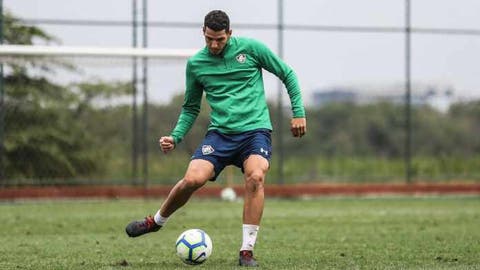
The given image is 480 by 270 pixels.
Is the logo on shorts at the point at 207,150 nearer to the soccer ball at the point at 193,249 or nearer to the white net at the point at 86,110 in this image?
the soccer ball at the point at 193,249

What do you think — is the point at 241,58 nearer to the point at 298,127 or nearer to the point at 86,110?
the point at 298,127

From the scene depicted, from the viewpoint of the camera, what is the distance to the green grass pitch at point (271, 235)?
790 cm

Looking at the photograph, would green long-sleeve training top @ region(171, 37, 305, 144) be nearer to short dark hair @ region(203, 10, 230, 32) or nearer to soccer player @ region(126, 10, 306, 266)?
soccer player @ region(126, 10, 306, 266)

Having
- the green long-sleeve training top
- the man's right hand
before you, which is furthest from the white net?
the green long-sleeve training top

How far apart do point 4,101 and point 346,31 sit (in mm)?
7253

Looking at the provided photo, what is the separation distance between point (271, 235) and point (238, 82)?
11.1 ft

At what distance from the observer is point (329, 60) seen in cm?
2183

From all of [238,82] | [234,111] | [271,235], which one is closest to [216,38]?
[238,82]

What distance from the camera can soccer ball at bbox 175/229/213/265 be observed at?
744cm

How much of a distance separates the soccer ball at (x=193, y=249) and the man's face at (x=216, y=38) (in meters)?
1.41

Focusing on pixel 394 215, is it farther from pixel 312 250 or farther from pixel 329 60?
pixel 329 60

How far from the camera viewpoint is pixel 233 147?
25.6ft

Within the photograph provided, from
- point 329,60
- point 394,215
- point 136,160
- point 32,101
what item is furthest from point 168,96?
point 394,215

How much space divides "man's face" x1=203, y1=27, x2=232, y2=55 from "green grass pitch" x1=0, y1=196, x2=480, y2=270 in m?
1.62
